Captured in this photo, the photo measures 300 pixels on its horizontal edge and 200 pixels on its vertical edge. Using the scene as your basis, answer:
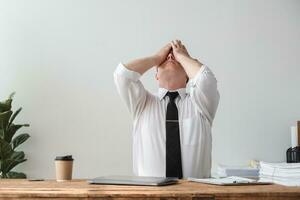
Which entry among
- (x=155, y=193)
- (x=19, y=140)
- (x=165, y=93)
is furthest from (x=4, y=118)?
(x=155, y=193)

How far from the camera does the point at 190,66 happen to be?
6.31ft

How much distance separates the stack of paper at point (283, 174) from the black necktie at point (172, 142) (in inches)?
18.9

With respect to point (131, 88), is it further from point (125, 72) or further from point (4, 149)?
point (4, 149)

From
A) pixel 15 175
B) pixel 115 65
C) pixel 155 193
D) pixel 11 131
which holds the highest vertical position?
pixel 115 65

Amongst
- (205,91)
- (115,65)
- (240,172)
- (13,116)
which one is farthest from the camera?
(115,65)

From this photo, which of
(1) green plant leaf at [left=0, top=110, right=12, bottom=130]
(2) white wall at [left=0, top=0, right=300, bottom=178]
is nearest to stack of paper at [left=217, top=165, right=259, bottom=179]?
(2) white wall at [left=0, top=0, right=300, bottom=178]

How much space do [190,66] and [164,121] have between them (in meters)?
0.30

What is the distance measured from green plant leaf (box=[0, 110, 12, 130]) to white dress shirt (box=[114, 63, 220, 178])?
3.34 ft

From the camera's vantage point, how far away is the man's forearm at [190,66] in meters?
1.90

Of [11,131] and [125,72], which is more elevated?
[125,72]

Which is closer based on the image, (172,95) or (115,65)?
(172,95)

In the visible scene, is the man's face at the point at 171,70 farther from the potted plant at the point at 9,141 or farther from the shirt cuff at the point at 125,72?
the potted plant at the point at 9,141

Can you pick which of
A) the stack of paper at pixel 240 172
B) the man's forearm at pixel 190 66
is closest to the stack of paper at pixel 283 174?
the man's forearm at pixel 190 66

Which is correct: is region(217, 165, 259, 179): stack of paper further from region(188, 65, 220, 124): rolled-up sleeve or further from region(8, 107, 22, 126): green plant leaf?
region(8, 107, 22, 126): green plant leaf
